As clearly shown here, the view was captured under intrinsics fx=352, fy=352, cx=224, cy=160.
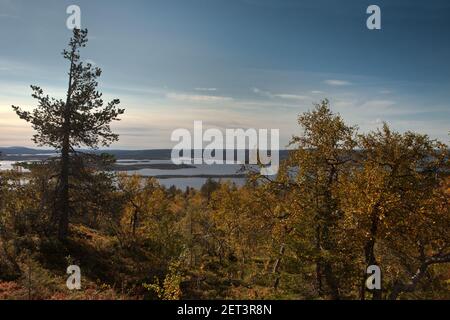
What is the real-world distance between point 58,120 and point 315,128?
1800cm

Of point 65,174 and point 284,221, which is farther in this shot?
point 65,174

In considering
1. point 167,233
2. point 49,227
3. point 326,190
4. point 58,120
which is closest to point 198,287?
point 167,233

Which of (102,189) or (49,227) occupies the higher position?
(102,189)

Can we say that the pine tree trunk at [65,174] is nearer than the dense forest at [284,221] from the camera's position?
No

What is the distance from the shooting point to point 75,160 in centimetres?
2600

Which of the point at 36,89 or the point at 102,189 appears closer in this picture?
the point at 36,89

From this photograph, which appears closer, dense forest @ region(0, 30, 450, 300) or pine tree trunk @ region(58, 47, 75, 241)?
dense forest @ region(0, 30, 450, 300)

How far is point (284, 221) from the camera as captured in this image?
66.9 feet

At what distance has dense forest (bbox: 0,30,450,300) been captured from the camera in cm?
1487

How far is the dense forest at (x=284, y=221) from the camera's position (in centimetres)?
1487

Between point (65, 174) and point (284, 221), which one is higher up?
point (65, 174)
